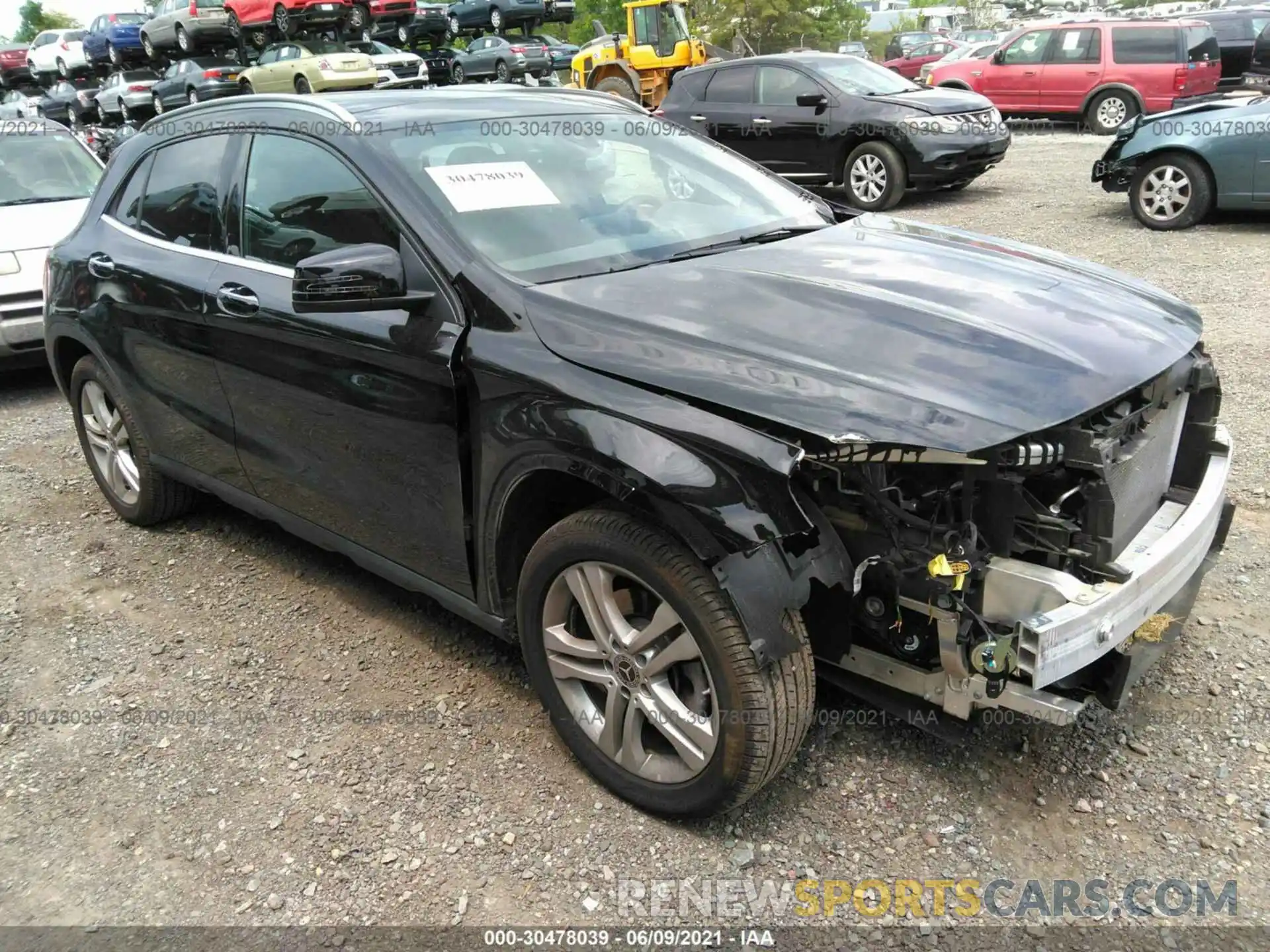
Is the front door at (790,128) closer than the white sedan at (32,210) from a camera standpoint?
No

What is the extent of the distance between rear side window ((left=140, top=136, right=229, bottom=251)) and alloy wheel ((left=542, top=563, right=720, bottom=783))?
204 cm

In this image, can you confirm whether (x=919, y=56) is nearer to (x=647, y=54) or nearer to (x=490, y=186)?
(x=647, y=54)

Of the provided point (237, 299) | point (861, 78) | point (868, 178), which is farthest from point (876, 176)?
point (237, 299)

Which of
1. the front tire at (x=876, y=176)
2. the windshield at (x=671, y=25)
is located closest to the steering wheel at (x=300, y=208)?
the front tire at (x=876, y=176)

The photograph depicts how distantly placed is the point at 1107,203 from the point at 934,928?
1032cm

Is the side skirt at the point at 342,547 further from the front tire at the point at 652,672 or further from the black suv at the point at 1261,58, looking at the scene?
the black suv at the point at 1261,58

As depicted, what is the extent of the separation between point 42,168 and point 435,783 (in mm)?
7391

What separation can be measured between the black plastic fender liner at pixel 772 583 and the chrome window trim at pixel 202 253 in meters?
1.66

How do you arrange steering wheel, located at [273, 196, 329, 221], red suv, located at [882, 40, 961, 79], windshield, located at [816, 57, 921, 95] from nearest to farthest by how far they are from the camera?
steering wheel, located at [273, 196, 329, 221] < windshield, located at [816, 57, 921, 95] < red suv, located at [882, 40, 961, 79]

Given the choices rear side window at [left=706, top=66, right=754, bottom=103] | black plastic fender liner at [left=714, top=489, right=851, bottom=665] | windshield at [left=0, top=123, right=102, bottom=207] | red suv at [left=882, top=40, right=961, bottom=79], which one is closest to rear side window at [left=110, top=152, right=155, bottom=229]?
black plastic fender liner at [left=714, top=489, right=851, bottom=665]

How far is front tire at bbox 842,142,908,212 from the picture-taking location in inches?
431

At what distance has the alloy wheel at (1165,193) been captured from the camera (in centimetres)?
905

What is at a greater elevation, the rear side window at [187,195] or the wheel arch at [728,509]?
the rear side window at [187,195]

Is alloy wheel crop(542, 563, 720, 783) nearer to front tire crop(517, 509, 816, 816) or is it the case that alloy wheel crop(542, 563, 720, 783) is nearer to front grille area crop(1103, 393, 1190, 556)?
front tire crop(517, 509, 816, 816)
